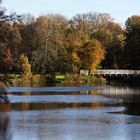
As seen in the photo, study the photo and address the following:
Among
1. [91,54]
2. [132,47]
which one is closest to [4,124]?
[91,54]

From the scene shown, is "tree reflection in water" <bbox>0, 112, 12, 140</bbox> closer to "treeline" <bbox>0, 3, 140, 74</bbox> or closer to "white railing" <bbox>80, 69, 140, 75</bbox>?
"treeline" <bbox>0, 3, 140, 74</bbox>

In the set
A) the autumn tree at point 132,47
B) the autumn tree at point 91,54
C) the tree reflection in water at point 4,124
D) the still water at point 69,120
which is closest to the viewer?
the tree reflection in water at point 4,124

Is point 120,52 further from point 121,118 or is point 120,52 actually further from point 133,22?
point 121,118

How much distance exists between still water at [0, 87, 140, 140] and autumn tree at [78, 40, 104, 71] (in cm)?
4062

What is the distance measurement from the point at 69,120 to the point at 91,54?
59.7 meters

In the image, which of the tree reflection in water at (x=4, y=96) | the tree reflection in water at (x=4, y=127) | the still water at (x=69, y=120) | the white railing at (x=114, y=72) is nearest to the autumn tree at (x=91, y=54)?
the white railing at (x=114, y=72)

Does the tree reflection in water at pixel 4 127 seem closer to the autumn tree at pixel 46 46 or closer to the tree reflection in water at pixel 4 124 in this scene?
the tree reflection in water at pixel 4 124

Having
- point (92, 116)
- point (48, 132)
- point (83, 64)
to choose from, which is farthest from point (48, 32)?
point (48, 132)

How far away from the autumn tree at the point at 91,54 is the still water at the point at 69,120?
40.6 meters

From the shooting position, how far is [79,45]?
97562 mm

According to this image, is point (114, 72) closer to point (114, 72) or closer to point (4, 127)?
point (114, 72)

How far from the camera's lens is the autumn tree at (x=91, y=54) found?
97375 mm

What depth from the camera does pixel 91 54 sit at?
97.6 m

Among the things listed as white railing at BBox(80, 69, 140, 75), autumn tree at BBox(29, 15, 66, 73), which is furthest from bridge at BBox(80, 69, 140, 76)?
autumn tree at BBox(29, 15, 66, 73)
